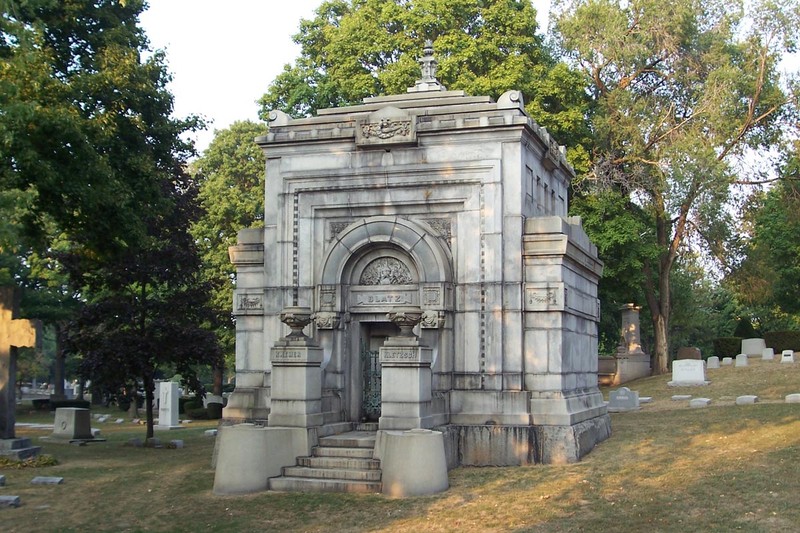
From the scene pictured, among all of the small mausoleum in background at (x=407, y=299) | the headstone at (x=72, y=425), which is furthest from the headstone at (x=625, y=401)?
the headstone at (x=72, y=425)

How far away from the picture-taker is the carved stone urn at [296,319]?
1495cm

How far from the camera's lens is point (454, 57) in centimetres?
3209

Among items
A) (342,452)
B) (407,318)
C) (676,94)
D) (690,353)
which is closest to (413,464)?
(342,452)

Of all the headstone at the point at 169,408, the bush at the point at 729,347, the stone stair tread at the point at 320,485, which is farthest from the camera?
the bush at the point at 729,347

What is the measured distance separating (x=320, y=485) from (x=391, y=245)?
16.0ft

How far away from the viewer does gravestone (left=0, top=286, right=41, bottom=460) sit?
18.5m

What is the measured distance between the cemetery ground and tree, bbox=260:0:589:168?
57.5 feet

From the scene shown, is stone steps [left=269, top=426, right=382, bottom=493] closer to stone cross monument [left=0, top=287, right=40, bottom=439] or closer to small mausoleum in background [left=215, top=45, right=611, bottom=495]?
small mausoleum in background [left=215, top=45, right=611, bottom=495]

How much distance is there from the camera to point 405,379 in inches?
555

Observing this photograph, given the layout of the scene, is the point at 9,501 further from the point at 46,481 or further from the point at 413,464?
the point at 413,464

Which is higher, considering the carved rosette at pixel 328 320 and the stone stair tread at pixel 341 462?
the carved rosette at pixel 328 320

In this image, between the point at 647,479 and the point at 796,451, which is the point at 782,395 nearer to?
the point at 796,451

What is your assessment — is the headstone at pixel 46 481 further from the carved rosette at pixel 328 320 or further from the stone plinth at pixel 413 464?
the stone plinth at pixel 413 464

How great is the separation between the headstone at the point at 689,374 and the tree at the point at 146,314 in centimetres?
1714
